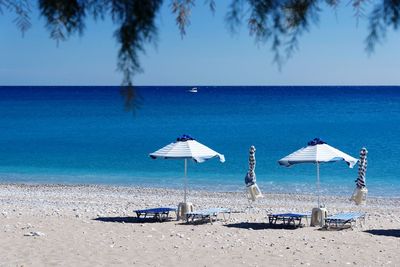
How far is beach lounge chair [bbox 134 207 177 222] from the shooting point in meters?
12.9

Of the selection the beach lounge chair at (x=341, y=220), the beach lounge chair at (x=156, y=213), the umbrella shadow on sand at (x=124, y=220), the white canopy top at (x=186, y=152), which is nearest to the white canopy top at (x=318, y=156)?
the beach lounge chair at (x=341, y=220)

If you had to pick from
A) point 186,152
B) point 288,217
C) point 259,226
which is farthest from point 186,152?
point 288,217

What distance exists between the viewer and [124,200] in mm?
18047

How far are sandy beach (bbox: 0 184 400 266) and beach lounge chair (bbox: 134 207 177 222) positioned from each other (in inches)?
8.2

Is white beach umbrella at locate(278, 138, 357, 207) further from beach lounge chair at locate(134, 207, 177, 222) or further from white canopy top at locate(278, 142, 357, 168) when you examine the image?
beach lounge chair at locate(134, 207, 177, 222)

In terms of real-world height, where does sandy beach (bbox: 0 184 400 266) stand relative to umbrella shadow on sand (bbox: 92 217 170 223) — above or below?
below

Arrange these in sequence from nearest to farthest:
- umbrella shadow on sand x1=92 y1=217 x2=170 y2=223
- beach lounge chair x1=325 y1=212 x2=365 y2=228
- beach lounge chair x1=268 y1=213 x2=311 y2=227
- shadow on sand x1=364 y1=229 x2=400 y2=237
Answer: shadow on sand x1=364 y1=229 x2=400 y2=237
beach lounge chair x1=325 y1=212 x2=365 y2=228
beach lounge chair x1=268 y1=213 x2=311 y2=227
umbrella shadow on sand x1=92 y1=217 x2=170 y2=223

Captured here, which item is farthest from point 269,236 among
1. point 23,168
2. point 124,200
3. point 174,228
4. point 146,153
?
point 146,153

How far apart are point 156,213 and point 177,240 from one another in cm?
238

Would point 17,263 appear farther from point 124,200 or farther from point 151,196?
point 151,196

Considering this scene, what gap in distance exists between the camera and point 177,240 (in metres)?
10.8

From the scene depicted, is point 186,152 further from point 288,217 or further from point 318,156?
point 318,156

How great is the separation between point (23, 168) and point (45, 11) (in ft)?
92.6

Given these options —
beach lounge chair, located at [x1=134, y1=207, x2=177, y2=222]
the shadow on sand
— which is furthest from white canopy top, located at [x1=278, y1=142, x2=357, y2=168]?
beach lounge chair, located at [x1=134, y1=207, x2=177, y2=222]
